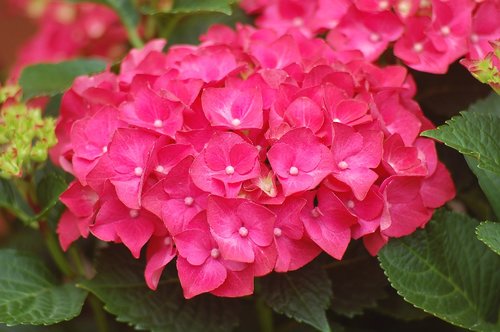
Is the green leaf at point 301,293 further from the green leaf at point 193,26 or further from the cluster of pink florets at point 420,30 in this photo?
the green leaf at point 193,26

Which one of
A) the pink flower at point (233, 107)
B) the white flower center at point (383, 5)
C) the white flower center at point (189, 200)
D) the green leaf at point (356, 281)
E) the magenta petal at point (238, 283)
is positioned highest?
the white flower center at point (383, 5)

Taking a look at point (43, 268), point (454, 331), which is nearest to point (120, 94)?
point (43, 268)

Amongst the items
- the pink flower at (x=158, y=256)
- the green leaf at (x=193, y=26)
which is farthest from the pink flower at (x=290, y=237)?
the green leaf at (x=193, y=26)

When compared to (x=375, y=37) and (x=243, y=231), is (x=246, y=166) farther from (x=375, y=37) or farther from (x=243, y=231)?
(x=375, y=37)

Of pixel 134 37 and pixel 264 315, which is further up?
pixel 134 37

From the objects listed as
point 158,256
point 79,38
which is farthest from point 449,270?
point 79,38

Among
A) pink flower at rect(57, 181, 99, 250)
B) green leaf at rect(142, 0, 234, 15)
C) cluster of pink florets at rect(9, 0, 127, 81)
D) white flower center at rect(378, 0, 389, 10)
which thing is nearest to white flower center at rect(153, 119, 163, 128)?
pink flower at rect(57, 181, 99, 250)
